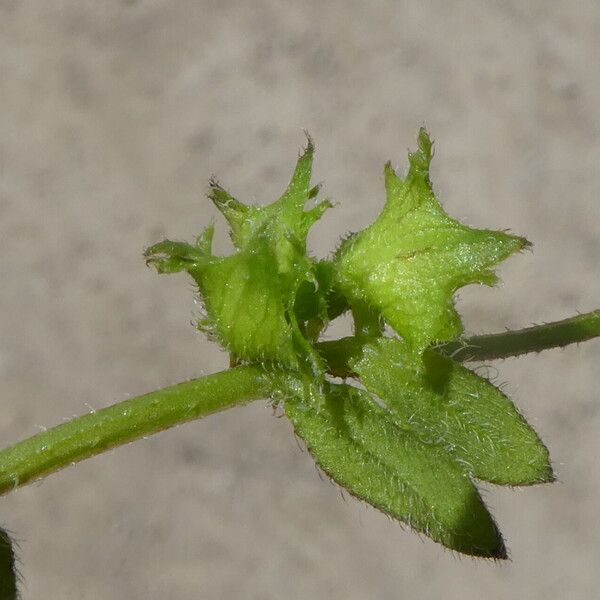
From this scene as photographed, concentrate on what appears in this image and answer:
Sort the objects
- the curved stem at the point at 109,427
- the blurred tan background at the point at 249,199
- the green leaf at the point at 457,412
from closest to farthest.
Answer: the curved stem at the point at 109,427 < the green leaf at the point at 457,412 < the blurred tan background at the point at 249,199

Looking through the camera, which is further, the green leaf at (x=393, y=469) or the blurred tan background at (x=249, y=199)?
the blurred tan background at (x=249, y=199)

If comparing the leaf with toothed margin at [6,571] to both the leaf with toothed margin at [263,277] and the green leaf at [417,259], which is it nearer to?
the leaf with toothed margin at [263,277]

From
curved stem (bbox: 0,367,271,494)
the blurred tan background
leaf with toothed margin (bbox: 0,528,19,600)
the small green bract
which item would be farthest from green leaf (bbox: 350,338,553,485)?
the blurred tan background

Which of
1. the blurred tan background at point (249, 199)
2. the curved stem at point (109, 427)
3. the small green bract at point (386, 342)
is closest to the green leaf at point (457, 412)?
the small green bract at point (386, 342)

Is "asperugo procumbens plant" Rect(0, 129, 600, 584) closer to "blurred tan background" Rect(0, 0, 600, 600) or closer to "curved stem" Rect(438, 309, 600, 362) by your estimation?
"curved stem" Rect(438, 309, 600, 362)

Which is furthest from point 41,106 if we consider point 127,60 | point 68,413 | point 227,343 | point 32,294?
point 227,343

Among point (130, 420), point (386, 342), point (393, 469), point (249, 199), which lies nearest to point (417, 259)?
point (386, 342)

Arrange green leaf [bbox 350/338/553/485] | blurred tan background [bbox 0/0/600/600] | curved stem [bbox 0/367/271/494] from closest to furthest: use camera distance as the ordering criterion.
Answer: curved stem [bbox 0/367/271/494]
green leaf [bbox 350/338/553/485]
blurred tan background [bbox 0/0/600/600]
